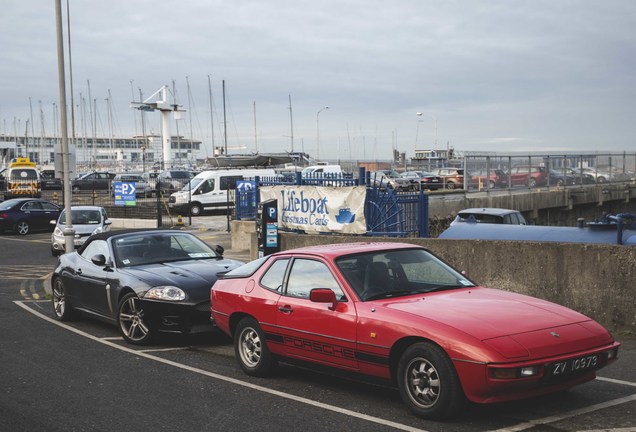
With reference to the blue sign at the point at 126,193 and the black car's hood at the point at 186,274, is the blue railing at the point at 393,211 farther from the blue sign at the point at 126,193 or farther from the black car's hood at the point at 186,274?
the blue sign at the point at 126,193

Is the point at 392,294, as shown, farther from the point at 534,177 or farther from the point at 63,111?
the point at 534,177

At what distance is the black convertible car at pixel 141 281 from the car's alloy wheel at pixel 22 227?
21557 mm

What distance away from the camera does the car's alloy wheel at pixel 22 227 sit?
3253 centimetres

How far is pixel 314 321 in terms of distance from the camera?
730 centimetres

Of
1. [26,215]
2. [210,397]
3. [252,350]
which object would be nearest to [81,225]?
[26,215]

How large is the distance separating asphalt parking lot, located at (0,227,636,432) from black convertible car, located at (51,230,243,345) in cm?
41

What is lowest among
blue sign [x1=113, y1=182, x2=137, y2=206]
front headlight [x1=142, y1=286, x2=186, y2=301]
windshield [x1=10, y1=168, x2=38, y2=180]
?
front headlight [x1=142, y1=286, x2=186, y2=301]

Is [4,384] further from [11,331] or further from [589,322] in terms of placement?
[589,322]

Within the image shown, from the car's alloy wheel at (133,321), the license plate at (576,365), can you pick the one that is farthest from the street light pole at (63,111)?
the license plate at (576,365)

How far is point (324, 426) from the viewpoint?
626 cm

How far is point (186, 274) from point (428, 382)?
486 cm

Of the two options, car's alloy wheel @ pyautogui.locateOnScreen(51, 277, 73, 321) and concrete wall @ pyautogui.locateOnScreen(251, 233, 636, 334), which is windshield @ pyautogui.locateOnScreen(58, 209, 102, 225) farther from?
concrete wall @ pyautogui.locateOnScreen(251, 233, 636, 334)

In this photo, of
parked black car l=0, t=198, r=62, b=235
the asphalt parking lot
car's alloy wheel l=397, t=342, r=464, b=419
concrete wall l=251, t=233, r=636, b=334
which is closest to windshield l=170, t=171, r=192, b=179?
parked black car l=0, t=198, r=62, b=235

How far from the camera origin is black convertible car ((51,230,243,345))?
977 cm
